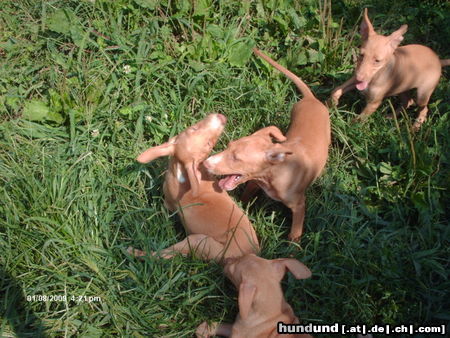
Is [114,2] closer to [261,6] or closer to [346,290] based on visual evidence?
[261,6]

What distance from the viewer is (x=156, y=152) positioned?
15.1 ft

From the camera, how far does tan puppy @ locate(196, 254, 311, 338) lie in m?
3.61

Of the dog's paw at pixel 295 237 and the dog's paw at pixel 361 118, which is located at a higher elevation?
the dog's paw at pixel 361 118

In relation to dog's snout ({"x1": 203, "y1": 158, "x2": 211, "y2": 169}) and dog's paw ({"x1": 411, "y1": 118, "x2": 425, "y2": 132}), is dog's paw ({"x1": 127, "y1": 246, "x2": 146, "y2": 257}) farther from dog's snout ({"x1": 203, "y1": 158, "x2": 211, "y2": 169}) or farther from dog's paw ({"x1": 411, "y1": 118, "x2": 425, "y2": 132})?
dog's paw ({"x1": 411, "y1": 118, "x2": 425, "y2": 132})

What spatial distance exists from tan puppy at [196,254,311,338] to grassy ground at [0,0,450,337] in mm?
486

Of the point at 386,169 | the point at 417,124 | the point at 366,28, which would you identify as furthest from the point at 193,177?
the point at 417,124

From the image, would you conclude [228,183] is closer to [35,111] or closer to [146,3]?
[35,111]

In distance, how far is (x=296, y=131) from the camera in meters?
4.96

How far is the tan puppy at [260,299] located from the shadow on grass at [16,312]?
6.13 ft

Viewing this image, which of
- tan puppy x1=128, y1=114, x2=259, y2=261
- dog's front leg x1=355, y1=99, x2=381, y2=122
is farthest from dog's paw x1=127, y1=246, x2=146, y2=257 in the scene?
dog's front leg x1=355, y1=99, x2=381, y2=122

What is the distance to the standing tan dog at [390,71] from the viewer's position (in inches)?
210

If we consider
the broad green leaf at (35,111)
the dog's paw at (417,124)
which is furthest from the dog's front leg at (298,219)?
the broad green leaf at (35,111)

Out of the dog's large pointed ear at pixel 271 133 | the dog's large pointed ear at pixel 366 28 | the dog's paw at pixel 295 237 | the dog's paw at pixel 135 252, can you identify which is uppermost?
the dog's large pointed ear at pixel 366 28

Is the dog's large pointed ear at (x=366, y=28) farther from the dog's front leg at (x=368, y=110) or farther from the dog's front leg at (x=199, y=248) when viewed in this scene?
the dog's front leg at (x=199, y=248)
